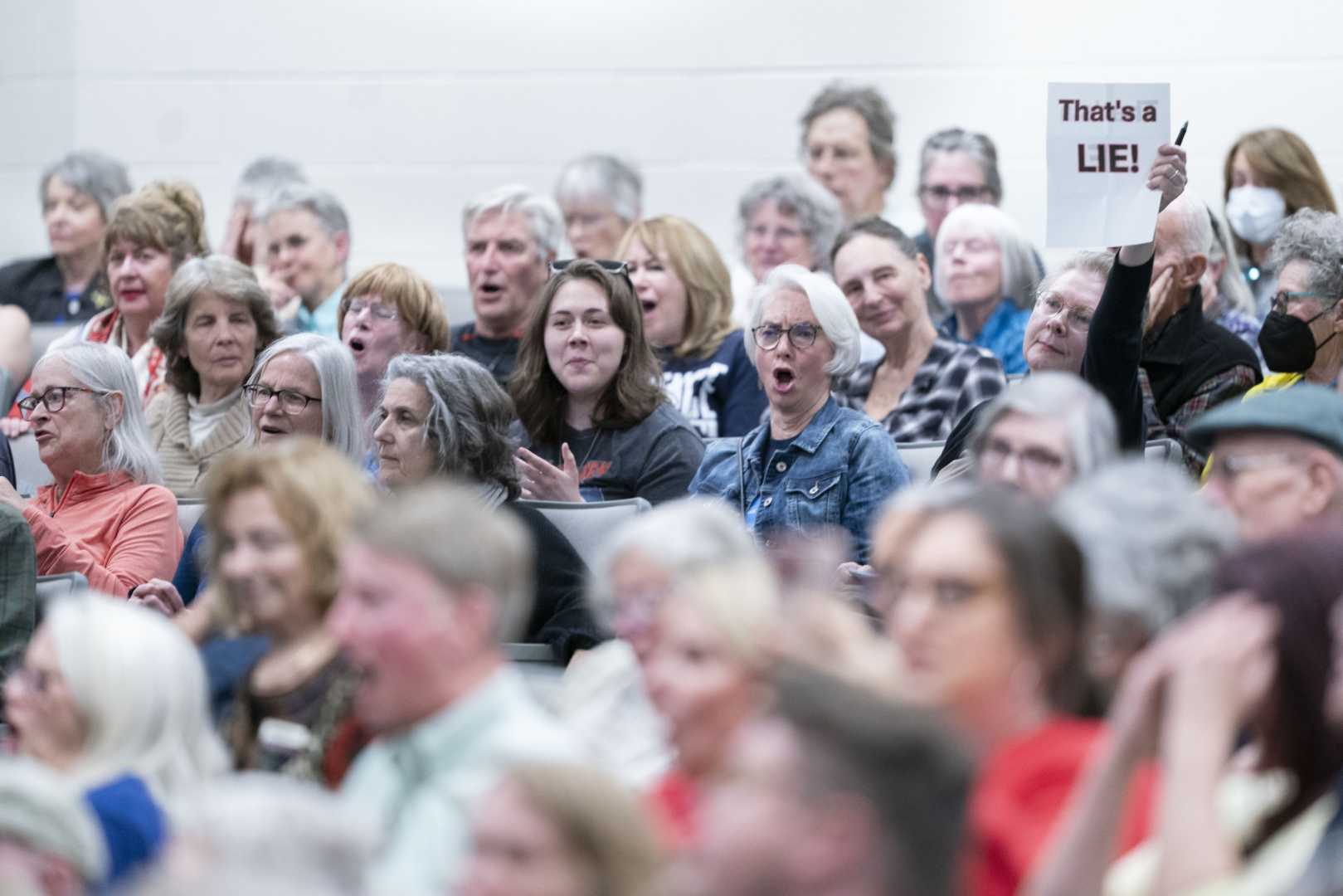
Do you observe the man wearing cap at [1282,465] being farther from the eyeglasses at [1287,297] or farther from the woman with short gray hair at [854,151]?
the woman with short gray hair at [854,151]

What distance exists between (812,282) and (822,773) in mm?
2724

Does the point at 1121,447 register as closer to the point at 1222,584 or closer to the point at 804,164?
the point at 1222,584

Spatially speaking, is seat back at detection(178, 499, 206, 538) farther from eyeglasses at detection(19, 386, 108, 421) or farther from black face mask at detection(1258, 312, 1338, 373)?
black face mask at detection(1258, 312, 1338, 373)

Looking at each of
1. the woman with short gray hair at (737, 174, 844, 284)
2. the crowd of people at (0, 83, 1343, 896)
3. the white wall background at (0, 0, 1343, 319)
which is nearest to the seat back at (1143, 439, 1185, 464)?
the crowd of people at (0, 83, 1343, 896)

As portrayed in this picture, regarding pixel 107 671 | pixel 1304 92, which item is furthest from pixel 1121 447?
pixel 1304 92

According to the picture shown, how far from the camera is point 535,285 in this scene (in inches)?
222

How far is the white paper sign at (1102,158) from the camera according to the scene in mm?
3836

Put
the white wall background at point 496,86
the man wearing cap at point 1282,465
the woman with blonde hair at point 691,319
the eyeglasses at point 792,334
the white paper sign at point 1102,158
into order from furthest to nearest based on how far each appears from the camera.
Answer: the white wall background at point 496,86 < the woman with blonde hair at point 691,319 < the eyeglasses at point 792,334 < the white paper sign at point 1102,158 < the man wearing cap at point 1282,465

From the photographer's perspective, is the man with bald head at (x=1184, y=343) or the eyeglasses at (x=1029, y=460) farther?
the man with bald head at (x=1184, y=343)

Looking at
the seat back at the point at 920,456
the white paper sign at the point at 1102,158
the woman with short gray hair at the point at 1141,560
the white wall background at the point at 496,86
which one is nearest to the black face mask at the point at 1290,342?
the white paper sign at the point at 1102,158

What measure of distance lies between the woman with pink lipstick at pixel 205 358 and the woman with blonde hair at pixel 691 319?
1.02 metres

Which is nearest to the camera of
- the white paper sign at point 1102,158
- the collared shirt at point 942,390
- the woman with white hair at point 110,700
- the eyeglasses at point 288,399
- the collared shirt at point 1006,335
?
the woman with white hair at point 110,700

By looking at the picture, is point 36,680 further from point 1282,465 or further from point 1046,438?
point 1282,465

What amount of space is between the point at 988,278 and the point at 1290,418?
109 inches
